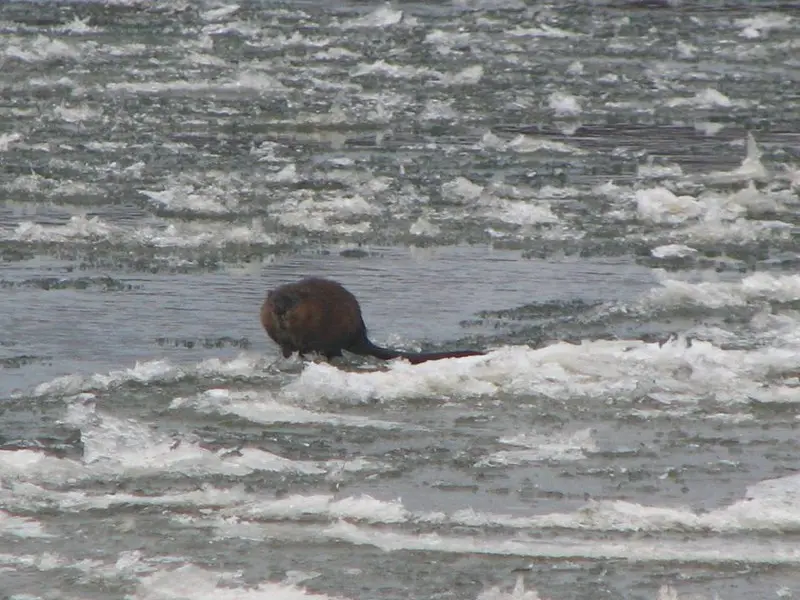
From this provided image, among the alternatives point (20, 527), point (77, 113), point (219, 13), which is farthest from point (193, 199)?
point (219, 13)

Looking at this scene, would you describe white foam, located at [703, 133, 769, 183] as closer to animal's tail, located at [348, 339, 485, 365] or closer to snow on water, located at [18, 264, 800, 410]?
snow on water, located at [18, 264, 800, 410]

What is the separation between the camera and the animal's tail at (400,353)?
7.99 meters

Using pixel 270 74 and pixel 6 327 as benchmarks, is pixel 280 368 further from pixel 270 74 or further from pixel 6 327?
pixel 270 74

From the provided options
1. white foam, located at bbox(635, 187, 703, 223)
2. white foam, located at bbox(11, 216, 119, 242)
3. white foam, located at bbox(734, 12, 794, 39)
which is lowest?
white foam, located at bbox(635, 187, 703, 223)

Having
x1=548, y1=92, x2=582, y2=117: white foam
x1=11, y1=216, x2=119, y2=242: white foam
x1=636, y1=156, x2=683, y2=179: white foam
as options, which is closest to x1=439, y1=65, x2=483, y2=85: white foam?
x1=548, y1=92, x2=582, y2=117: white foam

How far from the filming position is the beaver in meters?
8.25

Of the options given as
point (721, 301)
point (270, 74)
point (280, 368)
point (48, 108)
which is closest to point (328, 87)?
point (270, 74)

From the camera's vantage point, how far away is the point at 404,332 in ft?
29.1

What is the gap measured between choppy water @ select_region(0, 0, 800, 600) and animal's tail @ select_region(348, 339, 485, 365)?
86 millimetres

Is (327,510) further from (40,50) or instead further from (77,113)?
(40,50)

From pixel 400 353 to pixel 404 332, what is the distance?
2.25 feet

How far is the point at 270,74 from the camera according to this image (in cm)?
1830

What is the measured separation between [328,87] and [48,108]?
2.86 m

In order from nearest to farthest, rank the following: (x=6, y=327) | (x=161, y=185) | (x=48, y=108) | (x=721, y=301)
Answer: (x=6, y=327) < (x=721, y=301) < (x=161, y=185) < (x=48, y=108)
